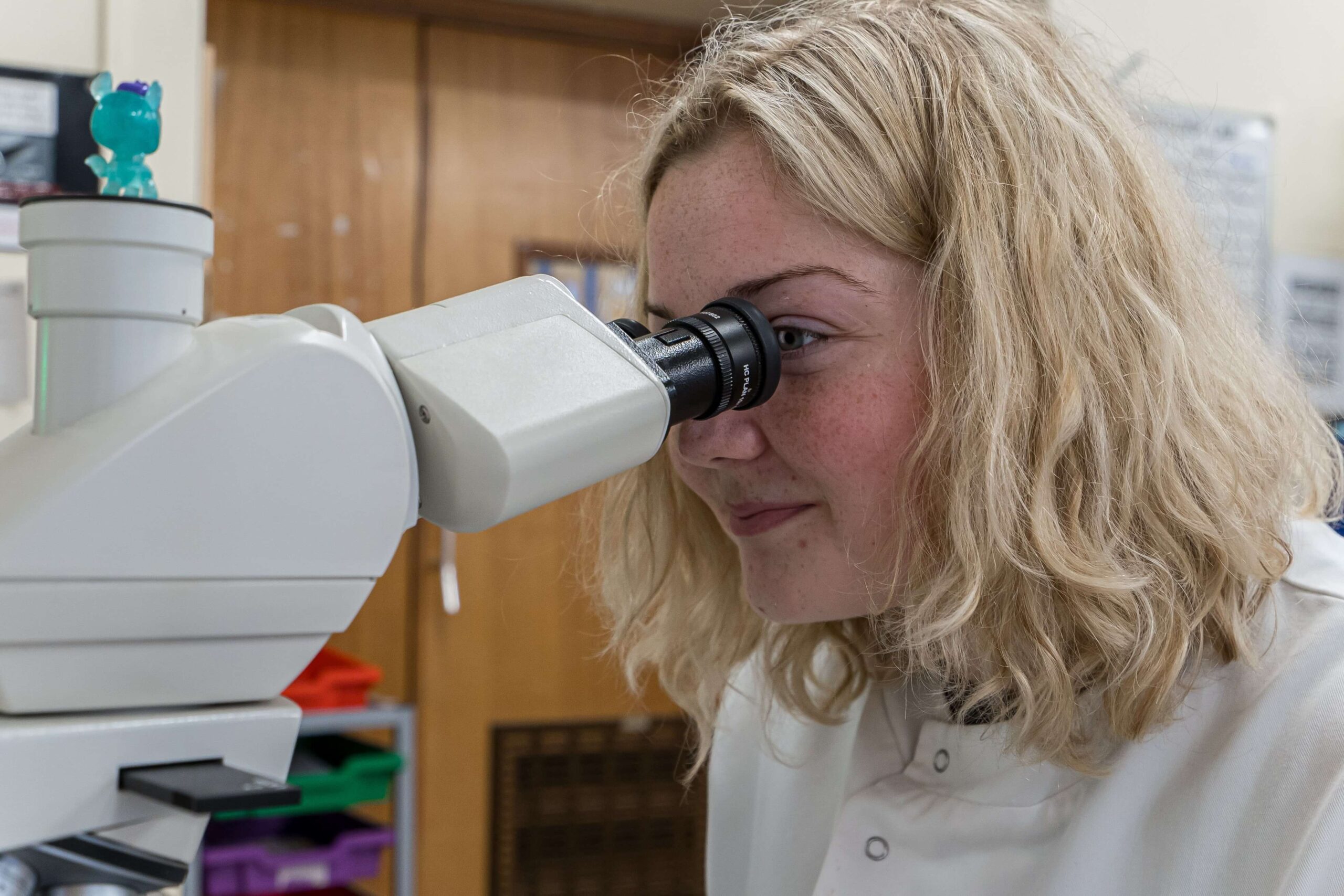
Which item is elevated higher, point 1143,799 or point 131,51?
point 131,51

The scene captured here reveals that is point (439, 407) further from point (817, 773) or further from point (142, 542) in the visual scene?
point (817, 773)

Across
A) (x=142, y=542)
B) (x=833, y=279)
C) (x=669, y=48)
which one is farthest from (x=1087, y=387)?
(x=669, y=48)

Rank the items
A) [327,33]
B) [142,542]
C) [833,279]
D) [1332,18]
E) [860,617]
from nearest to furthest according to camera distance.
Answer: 1. [142,542]
2. [833,279]
3. [860,617]
4. [1332,18]
5. [327,33]

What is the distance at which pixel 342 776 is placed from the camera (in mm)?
2002

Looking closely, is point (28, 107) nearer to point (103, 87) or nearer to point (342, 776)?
point (103, 87)

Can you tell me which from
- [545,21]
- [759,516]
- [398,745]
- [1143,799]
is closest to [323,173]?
[545,21]

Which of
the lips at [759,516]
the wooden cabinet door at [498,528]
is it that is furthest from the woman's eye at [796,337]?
the wooden cabinet door at [498,528]

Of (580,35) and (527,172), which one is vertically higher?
(580,35)

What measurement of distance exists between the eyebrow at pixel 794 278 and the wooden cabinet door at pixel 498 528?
6.44ft

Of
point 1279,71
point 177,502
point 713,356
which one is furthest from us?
point 1279,71

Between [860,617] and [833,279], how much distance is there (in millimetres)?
410

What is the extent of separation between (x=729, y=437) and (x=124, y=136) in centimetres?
44

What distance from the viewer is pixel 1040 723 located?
799mm

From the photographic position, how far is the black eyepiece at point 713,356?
64cm
